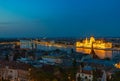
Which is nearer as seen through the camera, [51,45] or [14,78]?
[14,78]

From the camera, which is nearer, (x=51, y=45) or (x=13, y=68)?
(x=13, y=68)

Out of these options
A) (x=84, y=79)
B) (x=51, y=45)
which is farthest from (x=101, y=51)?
(x=84, y=79)

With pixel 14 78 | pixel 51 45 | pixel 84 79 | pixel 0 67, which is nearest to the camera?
pixel 84 79

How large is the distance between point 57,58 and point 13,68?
819 cm

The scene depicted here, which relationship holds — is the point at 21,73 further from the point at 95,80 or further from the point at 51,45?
the point at 51,45

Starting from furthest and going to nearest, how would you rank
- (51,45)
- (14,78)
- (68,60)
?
1. (51,45)
2. (68,60)
3. (14,78)

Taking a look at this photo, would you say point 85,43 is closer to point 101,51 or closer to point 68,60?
point 101,51

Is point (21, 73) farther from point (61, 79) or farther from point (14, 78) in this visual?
point (61, 79)

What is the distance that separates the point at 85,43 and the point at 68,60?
26.6 meters

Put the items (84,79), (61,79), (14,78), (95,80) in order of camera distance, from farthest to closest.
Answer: (14,78) < (84,79) < (61,79) < (95,80)

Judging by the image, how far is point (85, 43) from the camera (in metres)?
56.7

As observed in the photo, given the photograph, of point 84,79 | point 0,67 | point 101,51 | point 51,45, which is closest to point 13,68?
point 0,67

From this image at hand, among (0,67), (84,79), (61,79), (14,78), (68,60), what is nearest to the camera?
(61,79)

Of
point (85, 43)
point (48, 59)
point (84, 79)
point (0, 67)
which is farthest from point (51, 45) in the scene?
point (84, 79)
